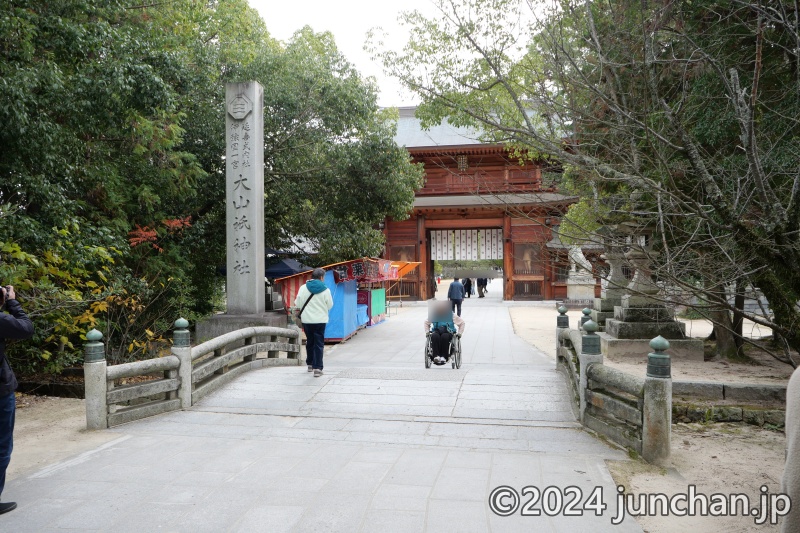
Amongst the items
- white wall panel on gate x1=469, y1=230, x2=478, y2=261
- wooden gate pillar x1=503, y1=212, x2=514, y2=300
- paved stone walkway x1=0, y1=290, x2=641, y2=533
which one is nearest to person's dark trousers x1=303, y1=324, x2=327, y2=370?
paved stone walkway x1=0, y1=290, x2=641, y2=533

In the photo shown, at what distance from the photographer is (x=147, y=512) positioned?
3.47m

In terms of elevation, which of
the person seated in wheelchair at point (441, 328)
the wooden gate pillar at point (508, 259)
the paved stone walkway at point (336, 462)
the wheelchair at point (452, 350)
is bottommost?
the paved stone walkway at point (336, 462)

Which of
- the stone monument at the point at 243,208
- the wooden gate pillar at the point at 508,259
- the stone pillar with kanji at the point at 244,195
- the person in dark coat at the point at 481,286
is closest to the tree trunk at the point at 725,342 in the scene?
the stone monument at the point at 243,208

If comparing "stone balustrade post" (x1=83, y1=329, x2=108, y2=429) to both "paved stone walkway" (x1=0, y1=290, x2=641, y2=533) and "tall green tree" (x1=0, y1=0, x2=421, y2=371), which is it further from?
"tall green tree" (x1=0, y1=0, x2=421, y2=371)

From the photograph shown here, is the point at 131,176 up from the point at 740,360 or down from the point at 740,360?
up

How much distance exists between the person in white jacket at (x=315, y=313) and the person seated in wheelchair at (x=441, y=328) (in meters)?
1.87

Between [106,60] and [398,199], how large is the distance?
27.1ft

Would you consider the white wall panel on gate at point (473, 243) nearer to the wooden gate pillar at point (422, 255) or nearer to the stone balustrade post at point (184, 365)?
the wooden gate pillar at point (422, 255)

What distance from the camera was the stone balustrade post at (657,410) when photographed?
4516mm

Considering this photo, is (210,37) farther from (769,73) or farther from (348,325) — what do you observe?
(769,73)

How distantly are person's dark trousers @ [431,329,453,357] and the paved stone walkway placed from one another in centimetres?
120

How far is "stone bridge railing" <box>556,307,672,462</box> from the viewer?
4.54m

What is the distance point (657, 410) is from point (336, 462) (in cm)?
265

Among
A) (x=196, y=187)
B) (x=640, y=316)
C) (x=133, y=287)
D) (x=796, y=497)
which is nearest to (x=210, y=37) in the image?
(x=196, y=187)
